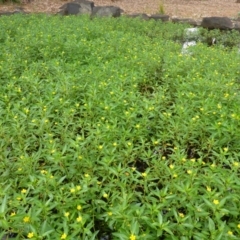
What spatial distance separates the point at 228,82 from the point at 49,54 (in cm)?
250

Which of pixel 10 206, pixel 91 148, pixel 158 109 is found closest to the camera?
pixel 10 206

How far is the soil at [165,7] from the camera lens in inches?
433

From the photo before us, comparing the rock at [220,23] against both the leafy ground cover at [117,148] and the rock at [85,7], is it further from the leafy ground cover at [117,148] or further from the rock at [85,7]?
the leafy ground cover at [117,148]

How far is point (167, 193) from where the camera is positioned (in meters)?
1.93

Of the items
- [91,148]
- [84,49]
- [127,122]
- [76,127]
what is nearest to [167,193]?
[91,148]

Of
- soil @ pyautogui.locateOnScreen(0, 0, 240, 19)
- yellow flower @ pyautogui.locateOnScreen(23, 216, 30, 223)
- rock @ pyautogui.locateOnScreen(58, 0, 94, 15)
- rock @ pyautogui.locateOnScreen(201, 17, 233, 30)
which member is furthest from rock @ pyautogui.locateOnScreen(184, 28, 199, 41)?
yellow flower @ pyautogui.locateOnScreen(23, 216, 30, 223)

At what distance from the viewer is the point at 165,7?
11.9 m

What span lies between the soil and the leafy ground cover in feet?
23.4

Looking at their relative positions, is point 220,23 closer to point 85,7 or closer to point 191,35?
point 191,35

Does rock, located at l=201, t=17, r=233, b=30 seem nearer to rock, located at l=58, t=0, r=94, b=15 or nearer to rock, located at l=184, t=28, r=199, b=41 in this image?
rock, located at l=184, t=28, r=199, b=41

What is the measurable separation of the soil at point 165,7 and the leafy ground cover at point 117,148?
7134mm

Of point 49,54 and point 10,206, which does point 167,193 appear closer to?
point 10,206

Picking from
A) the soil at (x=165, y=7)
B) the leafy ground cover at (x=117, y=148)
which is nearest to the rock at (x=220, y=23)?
the soil at (x=165, y=7)

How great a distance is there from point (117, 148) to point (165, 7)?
1062cm
